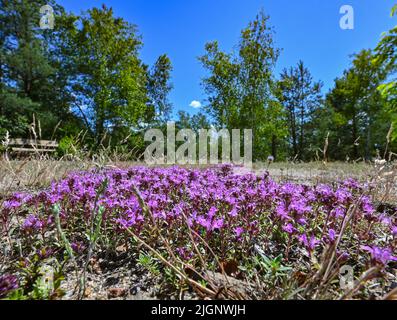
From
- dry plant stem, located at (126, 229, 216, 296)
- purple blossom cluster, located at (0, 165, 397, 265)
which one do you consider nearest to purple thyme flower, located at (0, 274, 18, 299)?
purple blossom cluster, located at (0, 165, 397, 265)

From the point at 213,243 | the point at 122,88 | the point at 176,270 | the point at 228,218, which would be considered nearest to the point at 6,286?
the point at 176,270

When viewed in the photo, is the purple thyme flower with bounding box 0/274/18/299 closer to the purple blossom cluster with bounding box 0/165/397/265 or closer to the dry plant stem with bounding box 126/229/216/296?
the purple blossom cluster with bounding box 0/165/397/265

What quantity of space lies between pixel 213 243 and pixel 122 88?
25.0m

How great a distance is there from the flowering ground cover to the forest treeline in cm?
1355

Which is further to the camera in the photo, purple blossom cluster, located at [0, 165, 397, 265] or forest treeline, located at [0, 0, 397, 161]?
forest treeline, located at [0, 0, 397, 161]

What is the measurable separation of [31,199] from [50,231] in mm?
325

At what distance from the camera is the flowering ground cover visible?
1143 millimetres

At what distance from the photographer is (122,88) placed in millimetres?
24234

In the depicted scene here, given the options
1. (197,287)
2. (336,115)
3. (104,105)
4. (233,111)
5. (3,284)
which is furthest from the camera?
(336,115)

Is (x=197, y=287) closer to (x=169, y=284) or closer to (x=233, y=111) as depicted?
(x=169, y=284)

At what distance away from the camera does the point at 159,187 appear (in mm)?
2561

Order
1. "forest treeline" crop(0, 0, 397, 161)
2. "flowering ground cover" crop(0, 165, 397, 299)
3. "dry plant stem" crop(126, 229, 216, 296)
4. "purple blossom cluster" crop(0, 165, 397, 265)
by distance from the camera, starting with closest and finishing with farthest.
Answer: "dry plant stem" crop(126, 229, 216, 296)
"flowering ground cover" crop(0, 165, 397, 299)
"purple blossom cluster" crop(0, 165, 397, 265)
"forest treeline" crop(0, 0, 397, 161)
